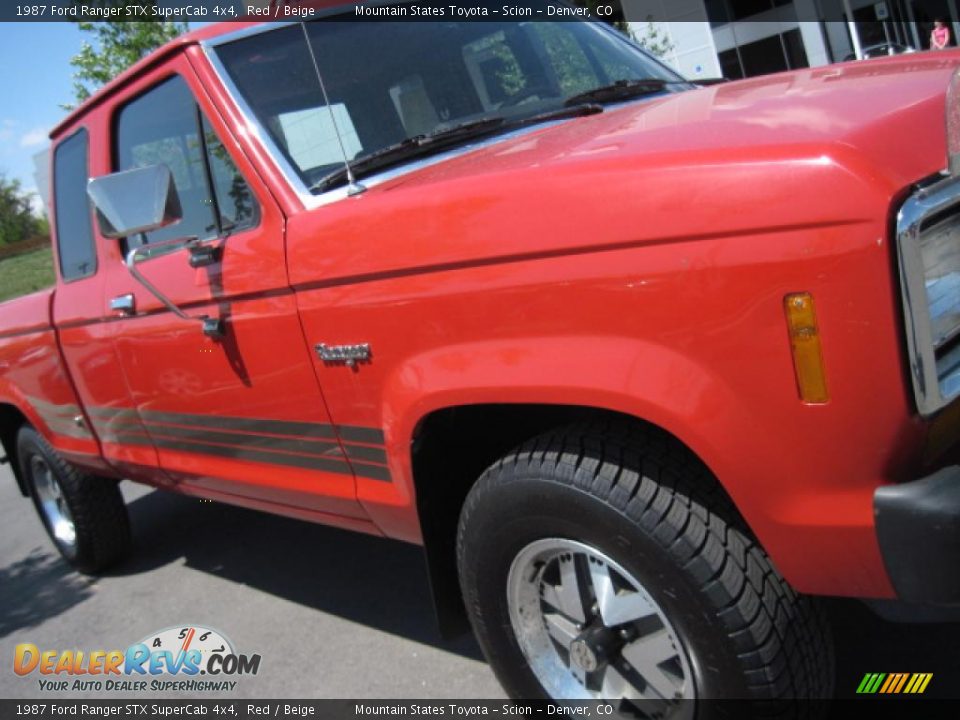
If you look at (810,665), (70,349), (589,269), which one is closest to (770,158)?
(589,269)

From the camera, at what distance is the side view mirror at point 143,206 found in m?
2.52

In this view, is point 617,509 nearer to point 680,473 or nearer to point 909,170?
point 680,473

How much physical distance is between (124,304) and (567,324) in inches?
78.6

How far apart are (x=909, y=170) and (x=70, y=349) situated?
10.7ft

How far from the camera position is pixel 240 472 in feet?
9.81

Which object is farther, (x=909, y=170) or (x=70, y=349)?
(x=70, y=349)

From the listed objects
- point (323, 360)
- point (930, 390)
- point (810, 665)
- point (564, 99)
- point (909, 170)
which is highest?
point (564, 99)

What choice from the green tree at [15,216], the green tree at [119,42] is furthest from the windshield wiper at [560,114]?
the green tree at [15,216]

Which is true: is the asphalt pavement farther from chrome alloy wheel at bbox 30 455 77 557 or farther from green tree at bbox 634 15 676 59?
green tree at bbox 634 15 676 59

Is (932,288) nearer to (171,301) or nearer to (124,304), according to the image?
(171,301)

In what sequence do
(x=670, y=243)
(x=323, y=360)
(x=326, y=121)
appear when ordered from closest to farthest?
(x=670, y=243) < (x=323, y=360) < (x=326, y=121)

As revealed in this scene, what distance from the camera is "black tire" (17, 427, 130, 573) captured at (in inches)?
172

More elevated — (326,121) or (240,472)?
(326,121)

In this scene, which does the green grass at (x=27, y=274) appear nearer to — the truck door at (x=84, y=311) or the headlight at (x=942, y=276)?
the truck door at (x=84, y=311)
